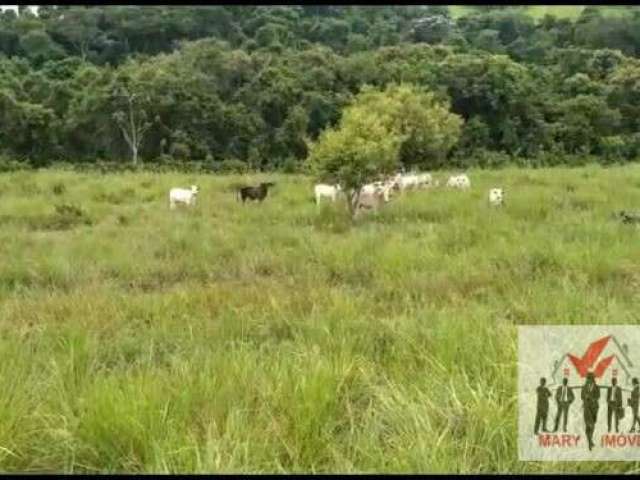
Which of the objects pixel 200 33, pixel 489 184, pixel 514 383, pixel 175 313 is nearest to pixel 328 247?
pixel 175 313

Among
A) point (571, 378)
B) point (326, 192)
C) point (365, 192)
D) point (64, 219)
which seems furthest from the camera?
point (326, 192)

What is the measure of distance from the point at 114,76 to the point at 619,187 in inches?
1121

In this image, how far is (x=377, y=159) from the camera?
50.6 feet

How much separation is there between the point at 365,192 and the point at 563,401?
43.6 ft

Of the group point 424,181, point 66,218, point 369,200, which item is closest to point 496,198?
point 369,200

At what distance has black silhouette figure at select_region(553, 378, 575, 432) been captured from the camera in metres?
3.15

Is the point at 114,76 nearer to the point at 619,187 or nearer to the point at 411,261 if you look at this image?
the point at 619,187

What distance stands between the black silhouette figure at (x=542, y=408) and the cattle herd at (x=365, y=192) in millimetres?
12633

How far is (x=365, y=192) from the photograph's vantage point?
1641 cm

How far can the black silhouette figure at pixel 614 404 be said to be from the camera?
3.18m

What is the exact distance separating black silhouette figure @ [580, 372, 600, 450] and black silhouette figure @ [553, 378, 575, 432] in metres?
0.05

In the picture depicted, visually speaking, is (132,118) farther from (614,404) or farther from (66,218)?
(614,404)

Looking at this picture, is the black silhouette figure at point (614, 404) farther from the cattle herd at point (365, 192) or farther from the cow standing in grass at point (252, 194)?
the cow standing in grass at point (252, 194)

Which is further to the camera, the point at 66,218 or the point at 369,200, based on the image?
the point at 369,200
